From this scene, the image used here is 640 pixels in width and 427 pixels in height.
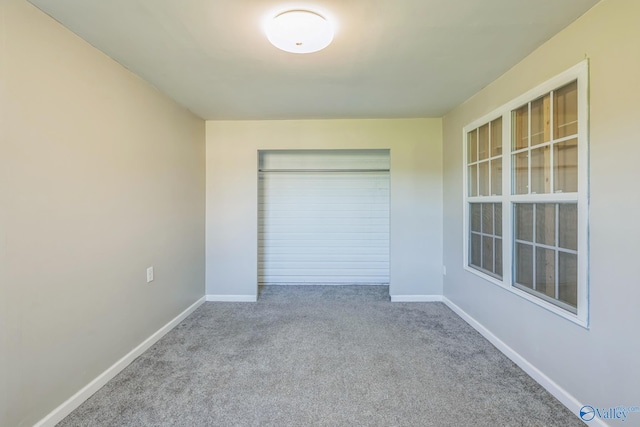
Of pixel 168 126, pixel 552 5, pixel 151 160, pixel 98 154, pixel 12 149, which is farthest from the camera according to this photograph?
pixel 168 126

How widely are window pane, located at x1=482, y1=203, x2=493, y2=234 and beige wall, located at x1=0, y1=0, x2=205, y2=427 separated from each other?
126 inches

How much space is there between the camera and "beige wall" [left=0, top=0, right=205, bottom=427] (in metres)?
1.44

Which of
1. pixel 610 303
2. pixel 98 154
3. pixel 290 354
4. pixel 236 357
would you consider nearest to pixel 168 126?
pixel 98 154

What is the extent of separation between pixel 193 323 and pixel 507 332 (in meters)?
3.04

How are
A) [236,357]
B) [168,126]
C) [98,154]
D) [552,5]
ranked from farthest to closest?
[168,126] → [236,357] → [98,154] → [552,5]

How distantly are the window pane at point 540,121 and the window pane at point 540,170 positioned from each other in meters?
0.08

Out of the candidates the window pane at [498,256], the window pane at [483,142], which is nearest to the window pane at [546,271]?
the window pane at [498,256]

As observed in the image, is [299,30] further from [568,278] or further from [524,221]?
[568,278]

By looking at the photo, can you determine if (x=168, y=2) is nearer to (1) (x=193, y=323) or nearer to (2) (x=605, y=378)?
(1) (x=193, y=323)

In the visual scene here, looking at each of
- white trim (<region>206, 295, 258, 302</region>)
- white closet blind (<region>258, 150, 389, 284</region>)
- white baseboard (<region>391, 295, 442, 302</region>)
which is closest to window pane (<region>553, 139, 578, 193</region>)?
white baseboard (<region>391, 295, 442, 302</region>)

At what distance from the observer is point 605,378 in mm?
1521

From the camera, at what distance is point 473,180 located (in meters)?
3.00

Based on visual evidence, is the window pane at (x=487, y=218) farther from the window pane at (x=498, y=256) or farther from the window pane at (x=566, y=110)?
the window pane at (x=566, y=110)

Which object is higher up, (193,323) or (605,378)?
(605,378)
